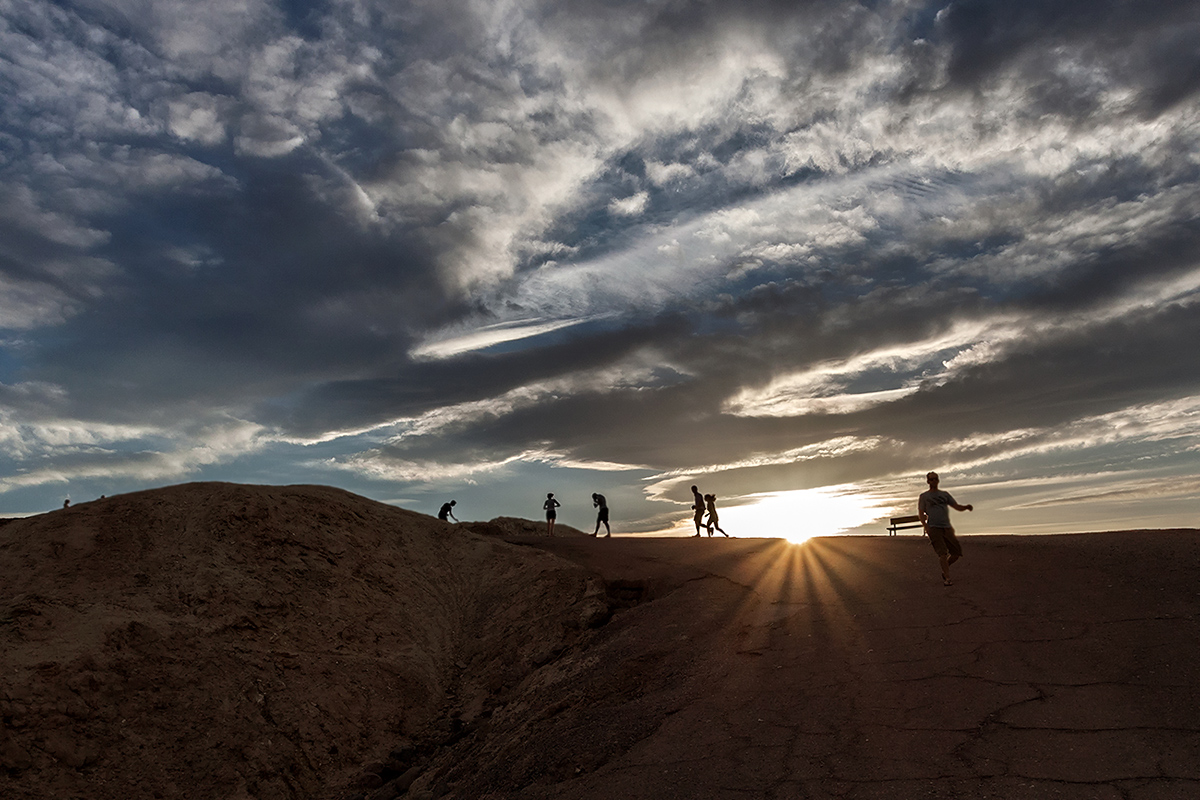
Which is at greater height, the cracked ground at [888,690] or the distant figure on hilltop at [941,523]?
the distant figure on hilltop at [941,523]

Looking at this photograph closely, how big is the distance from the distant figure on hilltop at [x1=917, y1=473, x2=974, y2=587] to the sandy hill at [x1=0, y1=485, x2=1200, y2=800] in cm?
49

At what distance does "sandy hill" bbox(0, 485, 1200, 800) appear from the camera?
7.32 m

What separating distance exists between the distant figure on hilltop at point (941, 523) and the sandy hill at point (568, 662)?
0.49m

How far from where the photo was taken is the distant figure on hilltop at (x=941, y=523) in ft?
39.1

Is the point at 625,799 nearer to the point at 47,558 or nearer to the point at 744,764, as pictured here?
the point at 744,764

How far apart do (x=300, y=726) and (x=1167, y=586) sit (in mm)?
14267

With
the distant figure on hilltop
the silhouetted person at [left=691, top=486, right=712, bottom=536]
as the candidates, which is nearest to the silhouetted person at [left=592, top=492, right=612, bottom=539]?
the silhouetted person at [left=691, top=486, right=712, bottom=536]

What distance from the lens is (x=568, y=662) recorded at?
43.4 ft

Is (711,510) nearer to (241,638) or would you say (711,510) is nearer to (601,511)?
(601,511)

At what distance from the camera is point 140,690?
488 inches

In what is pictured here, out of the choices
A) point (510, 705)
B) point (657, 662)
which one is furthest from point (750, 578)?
point (510, 705)

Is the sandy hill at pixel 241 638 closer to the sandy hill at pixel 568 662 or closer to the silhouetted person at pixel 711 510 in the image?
the sandy hill at pixel 568 662

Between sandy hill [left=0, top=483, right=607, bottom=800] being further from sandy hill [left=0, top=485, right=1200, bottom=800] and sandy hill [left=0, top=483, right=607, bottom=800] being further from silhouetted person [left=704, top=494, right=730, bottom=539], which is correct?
silhouetted person [left=704, top=494, right=730, bottom=539]

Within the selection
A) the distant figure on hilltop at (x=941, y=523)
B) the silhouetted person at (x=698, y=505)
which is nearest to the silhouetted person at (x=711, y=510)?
the silhouetted person at (x=698, y=505)
